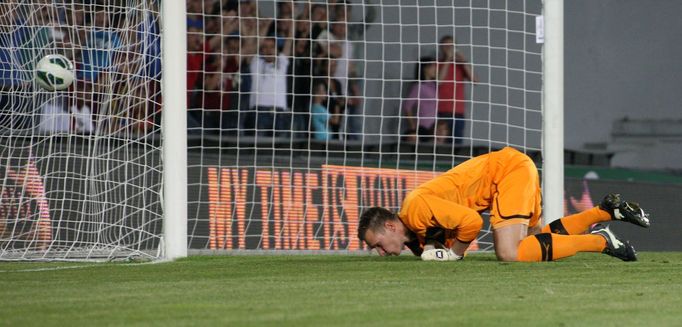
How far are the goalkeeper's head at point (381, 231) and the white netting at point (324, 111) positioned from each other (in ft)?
9.58

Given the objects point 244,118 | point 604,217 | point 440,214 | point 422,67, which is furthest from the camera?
point 422,67

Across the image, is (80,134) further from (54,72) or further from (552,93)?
(552,93)

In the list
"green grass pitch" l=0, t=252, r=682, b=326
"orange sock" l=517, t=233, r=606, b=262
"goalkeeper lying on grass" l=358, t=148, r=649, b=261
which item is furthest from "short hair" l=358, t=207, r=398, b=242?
"orange sock" l=517, t=233, r=606, b=262

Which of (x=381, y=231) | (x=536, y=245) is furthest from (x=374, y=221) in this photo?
(x=536, y=245)

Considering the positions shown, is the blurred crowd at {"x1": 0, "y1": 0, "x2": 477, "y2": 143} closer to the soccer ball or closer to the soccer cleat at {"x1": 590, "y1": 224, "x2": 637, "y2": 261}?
the soccer ball

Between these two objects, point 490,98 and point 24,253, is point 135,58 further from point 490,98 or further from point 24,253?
point 490,98

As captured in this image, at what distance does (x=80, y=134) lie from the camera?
10844 mm

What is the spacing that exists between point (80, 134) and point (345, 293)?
4.99 meters

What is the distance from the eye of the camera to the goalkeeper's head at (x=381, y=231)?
840 cm

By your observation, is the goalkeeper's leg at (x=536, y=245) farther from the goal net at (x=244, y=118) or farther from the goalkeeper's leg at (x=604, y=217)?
the goal net at (x=244, y=118)

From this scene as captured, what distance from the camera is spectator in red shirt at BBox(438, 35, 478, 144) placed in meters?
12.5

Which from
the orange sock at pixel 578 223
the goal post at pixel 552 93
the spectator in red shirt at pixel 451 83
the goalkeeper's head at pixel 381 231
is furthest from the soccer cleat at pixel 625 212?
the spectator in red shirt at pixel 451 83

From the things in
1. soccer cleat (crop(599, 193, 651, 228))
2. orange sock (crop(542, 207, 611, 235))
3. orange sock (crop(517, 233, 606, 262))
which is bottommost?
orange sock (crop(517, 233, 606, 262))

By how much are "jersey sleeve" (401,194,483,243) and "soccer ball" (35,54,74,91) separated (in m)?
2.88
